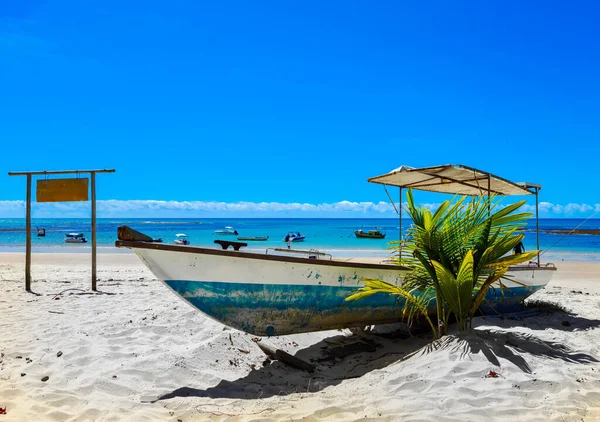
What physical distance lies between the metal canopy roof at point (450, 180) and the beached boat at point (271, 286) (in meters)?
0.24

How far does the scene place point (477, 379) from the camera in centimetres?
379

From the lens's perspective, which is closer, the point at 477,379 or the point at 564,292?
the point at 477,379

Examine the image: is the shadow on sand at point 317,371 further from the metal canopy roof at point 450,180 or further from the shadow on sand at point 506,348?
the metal canopy roof at point 450,180

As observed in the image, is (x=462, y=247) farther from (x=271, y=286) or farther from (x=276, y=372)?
(x=276, y=372)

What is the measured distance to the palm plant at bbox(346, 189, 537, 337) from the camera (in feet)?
15.6

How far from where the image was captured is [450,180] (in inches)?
288

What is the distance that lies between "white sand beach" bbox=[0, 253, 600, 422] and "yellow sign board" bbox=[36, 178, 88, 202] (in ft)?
9.53

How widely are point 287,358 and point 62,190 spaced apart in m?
6.58

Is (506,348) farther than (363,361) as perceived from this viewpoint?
No

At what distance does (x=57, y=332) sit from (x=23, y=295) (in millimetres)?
3497

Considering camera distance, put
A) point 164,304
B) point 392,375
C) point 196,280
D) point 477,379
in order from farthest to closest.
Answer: point 164,304 → point 196,280 → point 392,375 → point 477,379

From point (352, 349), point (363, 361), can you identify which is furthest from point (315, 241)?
point (363, 361)

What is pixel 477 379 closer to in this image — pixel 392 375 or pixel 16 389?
pixel 392 375

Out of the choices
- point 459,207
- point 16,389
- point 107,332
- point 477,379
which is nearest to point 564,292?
point 459,207
